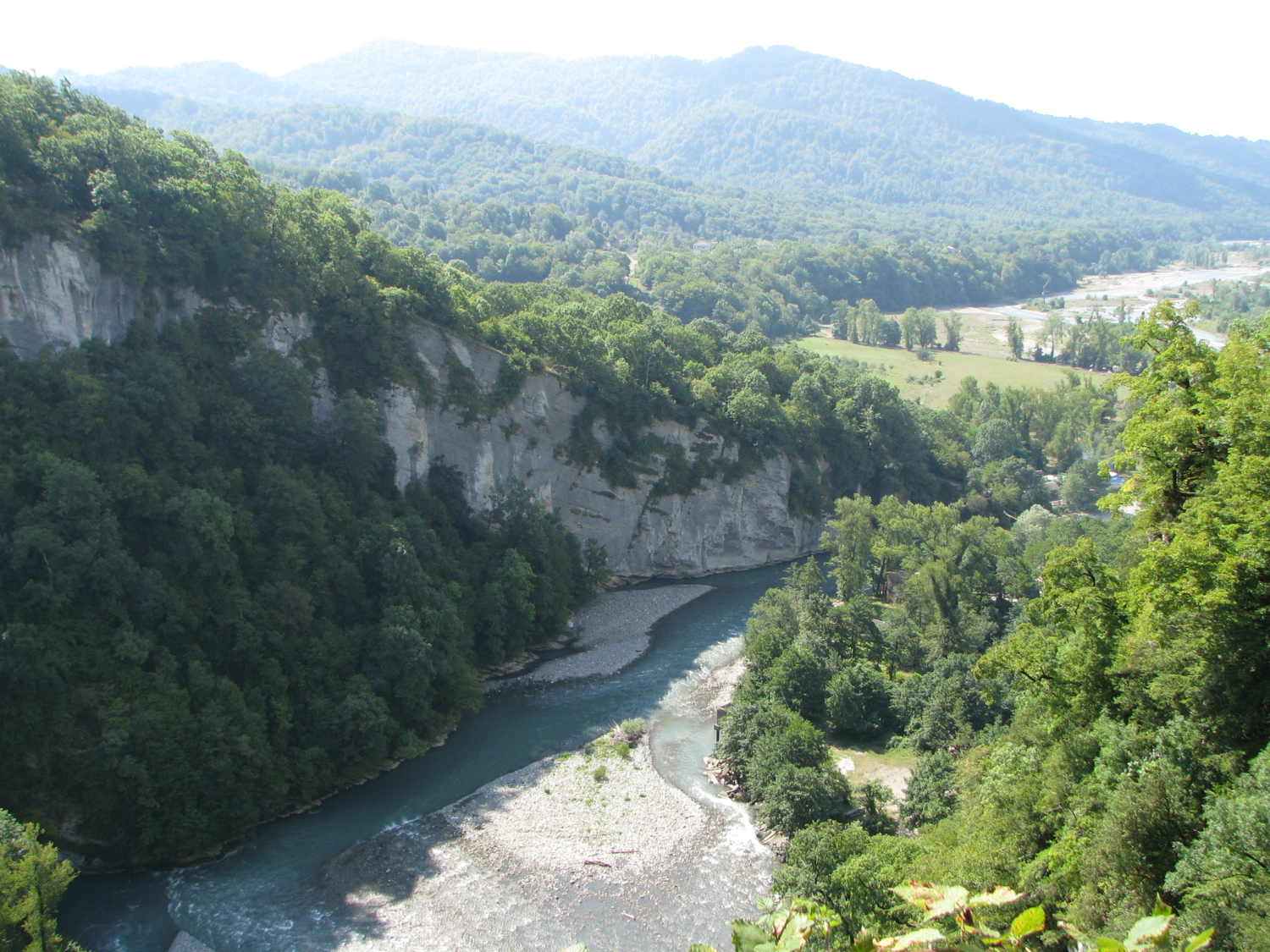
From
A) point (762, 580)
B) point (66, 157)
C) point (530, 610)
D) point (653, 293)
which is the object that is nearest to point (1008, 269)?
point (653, 293)

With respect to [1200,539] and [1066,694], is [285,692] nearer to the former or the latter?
[1066,694]

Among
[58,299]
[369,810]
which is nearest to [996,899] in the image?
[369,810]

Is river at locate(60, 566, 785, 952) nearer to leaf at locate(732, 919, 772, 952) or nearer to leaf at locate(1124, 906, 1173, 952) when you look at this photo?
leaf at locate(732, 919, 772, 952)

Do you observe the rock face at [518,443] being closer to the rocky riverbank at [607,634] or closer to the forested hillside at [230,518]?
the forested hillside at [230,518]

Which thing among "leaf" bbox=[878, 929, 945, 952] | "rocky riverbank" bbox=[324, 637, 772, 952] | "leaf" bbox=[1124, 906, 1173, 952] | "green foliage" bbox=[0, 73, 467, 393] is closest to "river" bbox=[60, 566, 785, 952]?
"rocky riverbank" bbox=[324, 637, 772, 952]

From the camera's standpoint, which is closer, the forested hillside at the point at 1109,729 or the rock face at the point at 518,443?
the forested hillside at the point at 1109,729

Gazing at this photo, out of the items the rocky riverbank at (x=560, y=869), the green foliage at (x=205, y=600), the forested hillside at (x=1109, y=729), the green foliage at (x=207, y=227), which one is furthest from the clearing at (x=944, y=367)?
the rocky riverbank at (x=560, y=869)
